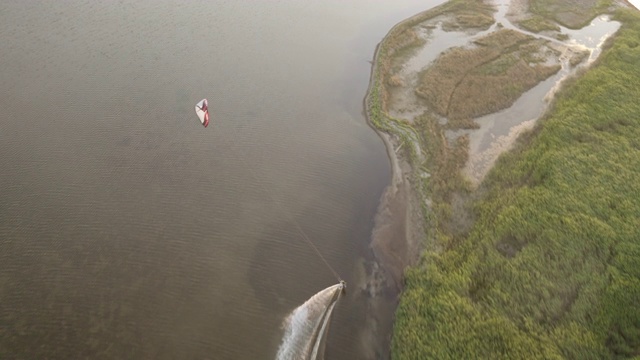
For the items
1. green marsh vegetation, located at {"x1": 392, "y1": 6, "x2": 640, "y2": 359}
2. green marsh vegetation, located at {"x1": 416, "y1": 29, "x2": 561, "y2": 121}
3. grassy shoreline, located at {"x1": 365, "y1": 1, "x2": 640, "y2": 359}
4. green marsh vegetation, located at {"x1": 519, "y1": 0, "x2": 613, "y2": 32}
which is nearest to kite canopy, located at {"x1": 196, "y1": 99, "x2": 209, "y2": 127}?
grassy shoreline, located at {"x1": 365, "y1": 1, "x2": 640, "y2": 359}

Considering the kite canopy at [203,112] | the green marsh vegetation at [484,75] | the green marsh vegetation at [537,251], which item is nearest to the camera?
the green marsh vegetation at [537,251]

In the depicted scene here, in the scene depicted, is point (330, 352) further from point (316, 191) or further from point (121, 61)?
point (121, 61)

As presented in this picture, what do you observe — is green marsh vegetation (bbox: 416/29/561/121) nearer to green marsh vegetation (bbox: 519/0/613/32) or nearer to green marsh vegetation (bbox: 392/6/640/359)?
green marsh vegetation (bbox: 392/6/640/359)

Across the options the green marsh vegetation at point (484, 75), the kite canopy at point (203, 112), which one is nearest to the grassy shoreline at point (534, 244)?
the green marsh vegetation at point (484, 75)

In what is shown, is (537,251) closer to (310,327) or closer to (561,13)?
(310,327)

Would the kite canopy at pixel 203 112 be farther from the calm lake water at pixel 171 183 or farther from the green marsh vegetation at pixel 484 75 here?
the green marsh vegetation at pixel 484 75

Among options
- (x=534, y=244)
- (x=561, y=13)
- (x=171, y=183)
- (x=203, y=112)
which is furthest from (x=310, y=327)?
(x=561, y=13)
